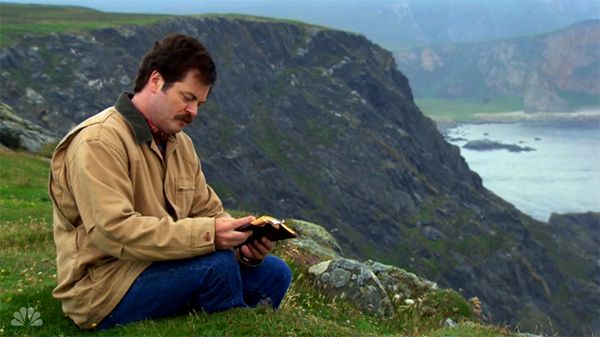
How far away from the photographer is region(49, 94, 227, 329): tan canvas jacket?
22.6 feet

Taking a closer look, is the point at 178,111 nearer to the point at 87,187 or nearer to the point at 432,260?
the point at 87,187

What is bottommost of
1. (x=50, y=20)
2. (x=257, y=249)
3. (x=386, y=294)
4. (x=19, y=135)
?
(x=19, y=135)

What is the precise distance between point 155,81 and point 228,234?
200cm

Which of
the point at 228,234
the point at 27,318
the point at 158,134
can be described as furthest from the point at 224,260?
the point at 27,318

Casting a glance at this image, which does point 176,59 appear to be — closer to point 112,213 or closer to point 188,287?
point 112,213

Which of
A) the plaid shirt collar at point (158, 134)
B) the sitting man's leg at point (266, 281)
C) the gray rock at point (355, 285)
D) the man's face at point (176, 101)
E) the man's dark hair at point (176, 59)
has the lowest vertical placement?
the gray rock at point (355, 285)

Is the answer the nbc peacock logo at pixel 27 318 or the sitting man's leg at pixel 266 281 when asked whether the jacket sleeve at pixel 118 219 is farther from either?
the nbc peacock logo at pixel 27 318

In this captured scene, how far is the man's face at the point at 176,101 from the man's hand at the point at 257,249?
1.76 metres

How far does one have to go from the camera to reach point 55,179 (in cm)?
732

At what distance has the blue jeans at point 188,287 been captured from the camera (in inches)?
294

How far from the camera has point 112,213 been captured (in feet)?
22.4

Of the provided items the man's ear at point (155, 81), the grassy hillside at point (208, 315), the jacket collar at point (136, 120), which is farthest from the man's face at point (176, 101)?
the grassy hillside at point (208, 315)

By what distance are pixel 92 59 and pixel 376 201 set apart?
92.1 m

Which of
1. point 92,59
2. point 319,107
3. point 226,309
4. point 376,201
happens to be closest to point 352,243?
point 376,201
